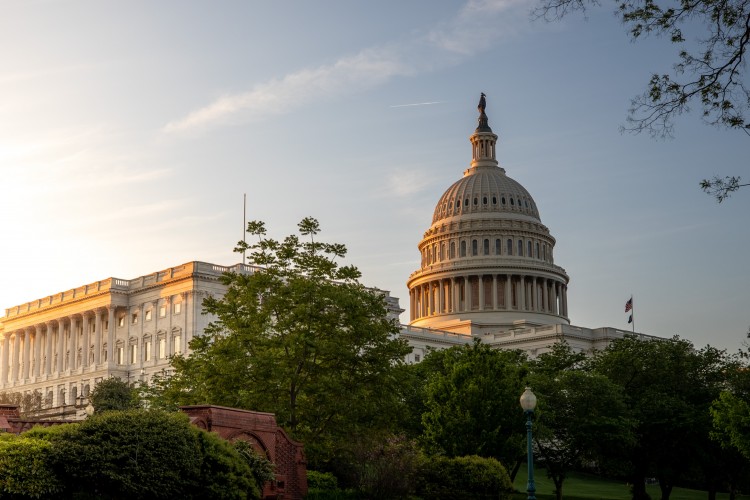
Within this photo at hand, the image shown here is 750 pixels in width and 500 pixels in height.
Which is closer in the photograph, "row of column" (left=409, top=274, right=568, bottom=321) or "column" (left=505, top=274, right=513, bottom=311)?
"column" (left=505, top=274, right=513, bottom=311)

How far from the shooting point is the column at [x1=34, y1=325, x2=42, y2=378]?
152 metres

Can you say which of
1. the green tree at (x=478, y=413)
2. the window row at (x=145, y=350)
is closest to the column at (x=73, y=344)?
the window row at (x=145, y=350)

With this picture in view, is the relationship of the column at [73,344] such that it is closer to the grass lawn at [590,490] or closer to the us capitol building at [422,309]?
the us capitol building at [422,309]

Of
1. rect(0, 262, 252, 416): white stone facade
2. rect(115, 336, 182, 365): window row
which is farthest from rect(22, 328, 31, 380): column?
rect(115, 336, 182, 365): window row

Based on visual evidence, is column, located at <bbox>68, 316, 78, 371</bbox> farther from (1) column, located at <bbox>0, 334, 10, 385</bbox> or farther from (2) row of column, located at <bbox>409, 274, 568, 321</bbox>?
(2) row of column, located at <bbox>409, 274, 568, 321</bbox>

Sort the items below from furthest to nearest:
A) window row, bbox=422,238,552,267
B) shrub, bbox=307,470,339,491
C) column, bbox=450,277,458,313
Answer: column, bbox=450,277,458,313 → window row, bbox=422,238,552,267 → shrub, bbox=307,470,339,491

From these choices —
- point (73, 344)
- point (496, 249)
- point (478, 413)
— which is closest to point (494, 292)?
point (496, 249)

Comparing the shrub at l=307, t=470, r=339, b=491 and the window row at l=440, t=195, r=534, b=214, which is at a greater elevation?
the window row at l=440, t=195, r=534, b=214

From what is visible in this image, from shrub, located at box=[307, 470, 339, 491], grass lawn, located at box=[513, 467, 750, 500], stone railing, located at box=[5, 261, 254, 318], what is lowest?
grass lawn, located at box=[513, 467, 750, 500]

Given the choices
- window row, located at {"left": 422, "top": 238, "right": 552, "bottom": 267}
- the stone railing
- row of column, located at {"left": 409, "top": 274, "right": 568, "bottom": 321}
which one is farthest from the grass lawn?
window row, located at {"left": 422, "top": 238, "right": 552, "bottom": 267}

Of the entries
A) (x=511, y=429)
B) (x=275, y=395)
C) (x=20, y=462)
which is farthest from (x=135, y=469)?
(x=511, y=429)

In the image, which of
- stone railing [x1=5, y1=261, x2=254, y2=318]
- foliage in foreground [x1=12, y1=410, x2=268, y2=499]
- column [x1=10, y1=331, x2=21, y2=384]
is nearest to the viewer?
foliage in foreground [x1=12, y1=410, x2=268, y2=499]

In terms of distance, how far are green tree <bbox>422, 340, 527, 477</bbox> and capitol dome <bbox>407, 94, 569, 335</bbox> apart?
11251 cm

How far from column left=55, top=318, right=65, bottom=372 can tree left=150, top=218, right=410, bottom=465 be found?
93.0 m
